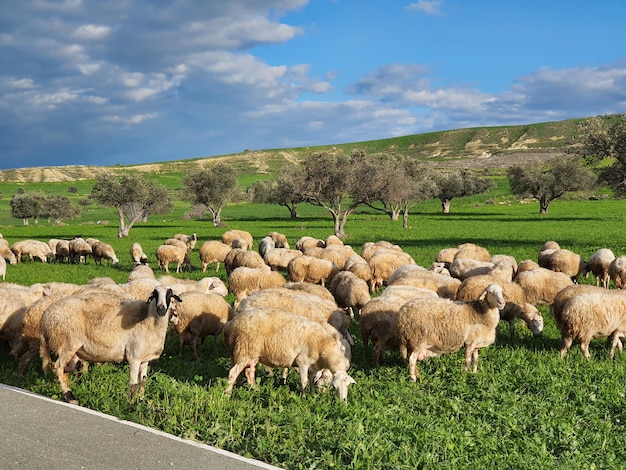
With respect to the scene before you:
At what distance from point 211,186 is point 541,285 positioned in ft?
173

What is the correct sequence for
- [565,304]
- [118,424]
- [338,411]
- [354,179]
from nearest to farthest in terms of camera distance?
[118,424], [338,411], [565,304], [354,179]

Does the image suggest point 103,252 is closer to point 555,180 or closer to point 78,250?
point 78,250

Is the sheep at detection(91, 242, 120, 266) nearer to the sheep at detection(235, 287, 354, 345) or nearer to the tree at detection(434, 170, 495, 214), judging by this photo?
the sheep at detection(235, 287, 354, 345)

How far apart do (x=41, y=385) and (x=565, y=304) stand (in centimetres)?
1052

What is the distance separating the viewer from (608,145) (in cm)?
3077

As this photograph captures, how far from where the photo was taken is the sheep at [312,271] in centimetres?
1909

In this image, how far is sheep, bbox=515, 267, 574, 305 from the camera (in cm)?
1472

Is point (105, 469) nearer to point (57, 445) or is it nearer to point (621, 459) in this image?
point (57, 445)

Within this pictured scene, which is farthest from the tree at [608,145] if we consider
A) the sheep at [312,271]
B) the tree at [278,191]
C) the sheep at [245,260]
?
the tree at [278,191]

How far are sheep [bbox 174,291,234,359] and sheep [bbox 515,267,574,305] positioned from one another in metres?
8.76

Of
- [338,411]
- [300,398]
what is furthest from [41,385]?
[338,411]

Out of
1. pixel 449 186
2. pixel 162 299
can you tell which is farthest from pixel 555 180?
pixel 162 299

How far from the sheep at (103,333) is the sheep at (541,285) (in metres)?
10.5

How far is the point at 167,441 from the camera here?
6.77m
